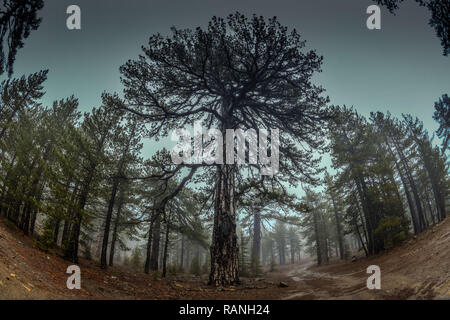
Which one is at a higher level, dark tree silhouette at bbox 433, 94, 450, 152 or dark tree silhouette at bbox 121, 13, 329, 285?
dark tree silhouette at bbox 433, 94, 450, 152

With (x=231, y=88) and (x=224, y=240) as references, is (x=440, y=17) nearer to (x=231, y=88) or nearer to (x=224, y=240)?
(x=231, y=88)

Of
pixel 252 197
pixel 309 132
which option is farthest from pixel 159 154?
pixel 309 132

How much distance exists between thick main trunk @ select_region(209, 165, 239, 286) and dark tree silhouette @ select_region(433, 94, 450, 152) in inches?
857

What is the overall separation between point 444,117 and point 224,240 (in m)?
23.1

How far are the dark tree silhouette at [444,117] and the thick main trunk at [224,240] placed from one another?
21.8m

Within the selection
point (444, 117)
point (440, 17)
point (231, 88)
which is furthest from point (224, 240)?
point (444, 117)

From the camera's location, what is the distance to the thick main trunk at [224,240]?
6.40 m

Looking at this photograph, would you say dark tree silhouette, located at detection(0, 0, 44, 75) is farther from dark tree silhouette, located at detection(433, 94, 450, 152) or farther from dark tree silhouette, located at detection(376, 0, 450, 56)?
dark tree silhouette, located at detection(433, 94, 450, 152)

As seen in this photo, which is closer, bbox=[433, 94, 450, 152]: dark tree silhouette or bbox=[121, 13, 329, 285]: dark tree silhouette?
bbox=[121, 13, 329, 285]: dark tree silhouette

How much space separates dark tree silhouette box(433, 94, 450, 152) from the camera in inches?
638

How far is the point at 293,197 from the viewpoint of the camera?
26.0 feet

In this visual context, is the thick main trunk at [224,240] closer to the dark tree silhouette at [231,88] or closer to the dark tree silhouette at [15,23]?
the dark tree silhouette at [231,88]

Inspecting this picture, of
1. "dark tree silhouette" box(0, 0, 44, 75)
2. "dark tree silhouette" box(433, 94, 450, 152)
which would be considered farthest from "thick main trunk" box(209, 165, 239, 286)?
"dark tree silhouette" box(433, 94, 450, 152)
